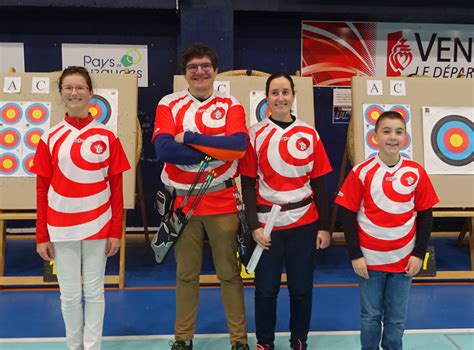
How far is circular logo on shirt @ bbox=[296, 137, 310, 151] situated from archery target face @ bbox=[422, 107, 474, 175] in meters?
1.59

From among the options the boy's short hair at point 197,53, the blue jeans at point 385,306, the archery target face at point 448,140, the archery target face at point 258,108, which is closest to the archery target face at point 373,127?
the archery target face at point 448,140

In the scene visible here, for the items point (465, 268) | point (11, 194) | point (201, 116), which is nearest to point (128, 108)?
point (11, 194)

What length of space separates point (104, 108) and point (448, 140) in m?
2.43

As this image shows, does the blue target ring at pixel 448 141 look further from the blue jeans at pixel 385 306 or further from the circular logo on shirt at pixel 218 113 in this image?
the circular logo on shirt at pixel 218 113

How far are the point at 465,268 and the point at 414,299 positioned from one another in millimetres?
805

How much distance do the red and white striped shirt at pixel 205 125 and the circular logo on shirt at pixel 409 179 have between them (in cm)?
67

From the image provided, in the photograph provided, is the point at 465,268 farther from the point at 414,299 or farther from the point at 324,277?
the point at 324,277

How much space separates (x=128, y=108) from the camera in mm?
3045

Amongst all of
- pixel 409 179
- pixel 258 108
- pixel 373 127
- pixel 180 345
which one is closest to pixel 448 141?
pixel 373 127

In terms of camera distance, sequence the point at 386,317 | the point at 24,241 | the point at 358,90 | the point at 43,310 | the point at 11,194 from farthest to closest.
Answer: the point at 24,241 < the point at 358,90 < the point at 11,194 < the point at 43,310 < the point at 386,317

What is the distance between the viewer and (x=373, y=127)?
310 cm

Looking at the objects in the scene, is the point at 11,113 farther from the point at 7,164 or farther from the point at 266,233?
the point at 266,233

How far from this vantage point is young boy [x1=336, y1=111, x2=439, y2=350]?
1749 millimetres

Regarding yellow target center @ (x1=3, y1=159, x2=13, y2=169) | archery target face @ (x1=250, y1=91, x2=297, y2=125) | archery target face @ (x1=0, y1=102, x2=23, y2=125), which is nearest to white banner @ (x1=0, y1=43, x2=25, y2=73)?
archery target face @ (x1=0, y1=102, x2=23, y2=125)
